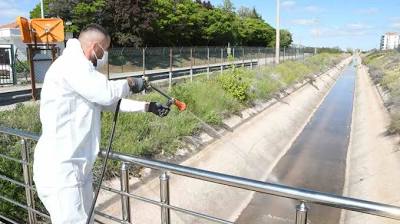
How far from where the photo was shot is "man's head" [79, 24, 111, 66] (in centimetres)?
310

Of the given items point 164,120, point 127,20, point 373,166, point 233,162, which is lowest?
point 373,166

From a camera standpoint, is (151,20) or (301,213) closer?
(301,213)

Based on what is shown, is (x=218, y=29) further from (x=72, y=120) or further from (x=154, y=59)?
(x=72, y=120)

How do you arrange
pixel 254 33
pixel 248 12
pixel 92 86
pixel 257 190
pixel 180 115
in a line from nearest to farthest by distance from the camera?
pixel 257 190 < pixel 92 86 < pixel 180 115 < pixel 254 33 < pixel 248 12

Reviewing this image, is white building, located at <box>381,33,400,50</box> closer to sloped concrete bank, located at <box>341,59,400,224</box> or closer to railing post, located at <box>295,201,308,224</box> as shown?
sloped concrete bank, located at <box>341,59,400,224</box>

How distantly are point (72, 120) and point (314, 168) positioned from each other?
1374cm

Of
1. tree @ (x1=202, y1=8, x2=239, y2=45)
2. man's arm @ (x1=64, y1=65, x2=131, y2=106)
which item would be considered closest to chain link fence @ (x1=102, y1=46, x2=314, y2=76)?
man's arm @ (x1=64, y1=65, x2=131, y2=106)

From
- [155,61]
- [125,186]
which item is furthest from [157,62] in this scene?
[125,186]

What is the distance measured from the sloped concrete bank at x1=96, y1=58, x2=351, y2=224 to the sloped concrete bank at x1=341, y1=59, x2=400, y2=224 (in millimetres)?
2665

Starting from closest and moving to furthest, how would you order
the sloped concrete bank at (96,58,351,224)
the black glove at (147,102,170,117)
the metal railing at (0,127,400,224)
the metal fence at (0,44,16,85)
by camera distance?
the metal railing at (0,127,400,224), the black glove at (147,102,170,117), the sloped concrete bank at (96,58,351,224), the metal fence at (0,44,16,85)

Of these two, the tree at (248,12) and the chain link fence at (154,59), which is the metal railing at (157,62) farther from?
the tree at (248,12)

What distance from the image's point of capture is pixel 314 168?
15.7 m

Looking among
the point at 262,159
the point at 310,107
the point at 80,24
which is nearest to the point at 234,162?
the point at 262,159

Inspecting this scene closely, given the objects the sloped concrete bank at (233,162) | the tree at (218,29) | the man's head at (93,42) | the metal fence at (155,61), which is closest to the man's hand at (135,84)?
the man's head at (93,42)
